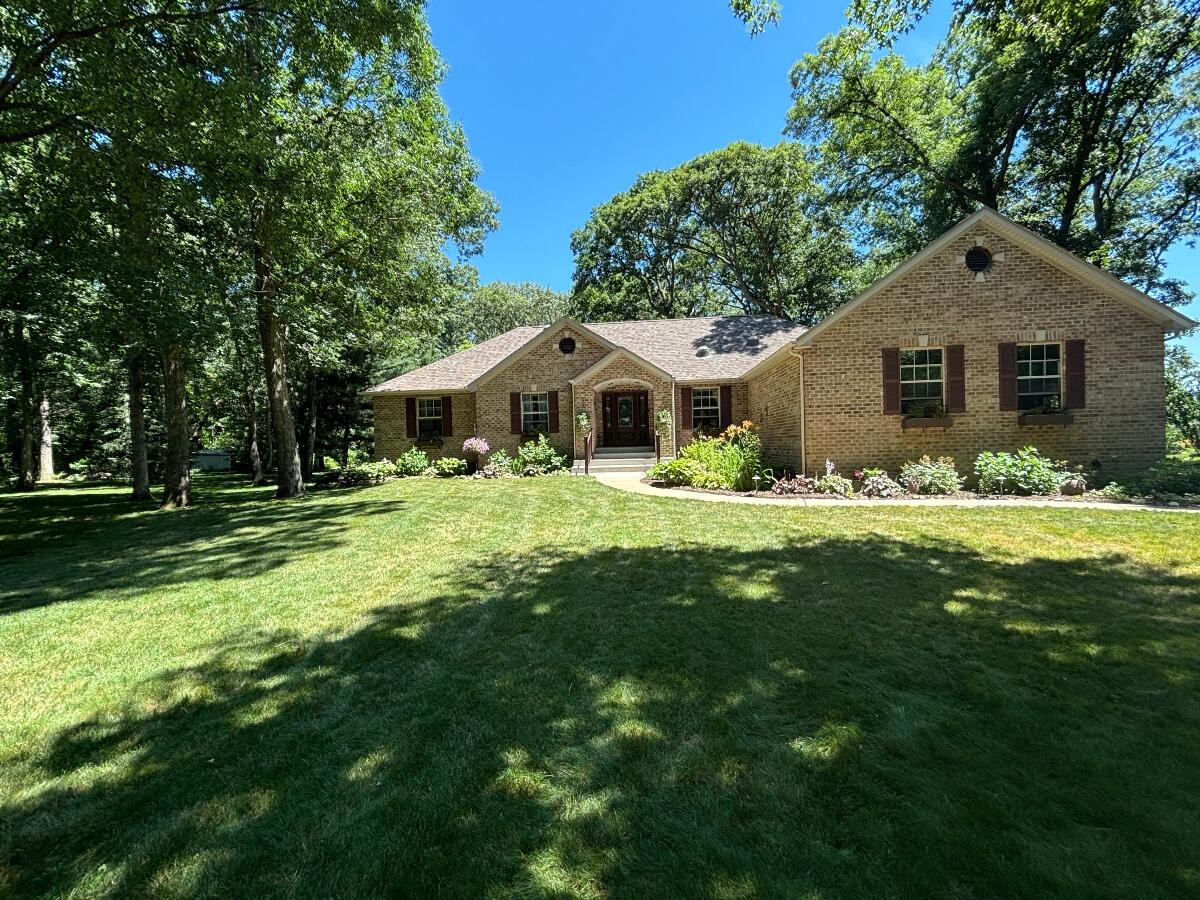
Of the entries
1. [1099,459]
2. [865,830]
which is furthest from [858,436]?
[865,830]

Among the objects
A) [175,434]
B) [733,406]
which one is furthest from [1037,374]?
[175,434]

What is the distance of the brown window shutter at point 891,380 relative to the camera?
11.8 meters

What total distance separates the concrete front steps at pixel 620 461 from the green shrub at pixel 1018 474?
8.52 m

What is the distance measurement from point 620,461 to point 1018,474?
398 inches

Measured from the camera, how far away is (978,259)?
1162 centimetres

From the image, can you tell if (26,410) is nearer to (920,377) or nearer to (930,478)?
(930,478)

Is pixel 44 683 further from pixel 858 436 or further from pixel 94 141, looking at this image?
pixel 858 436

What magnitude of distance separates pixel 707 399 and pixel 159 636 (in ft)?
52.6

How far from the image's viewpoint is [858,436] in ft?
39.4

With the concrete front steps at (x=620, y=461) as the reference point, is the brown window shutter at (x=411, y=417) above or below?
above

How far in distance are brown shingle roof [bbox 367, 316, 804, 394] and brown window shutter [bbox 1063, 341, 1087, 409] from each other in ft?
25.3

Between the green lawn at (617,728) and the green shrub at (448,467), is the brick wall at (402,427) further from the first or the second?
the green lawn at (617,728)

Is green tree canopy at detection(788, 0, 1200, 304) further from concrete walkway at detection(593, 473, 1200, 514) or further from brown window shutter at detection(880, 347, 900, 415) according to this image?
concrete walkway at detection(593, 473, 1200, 514)

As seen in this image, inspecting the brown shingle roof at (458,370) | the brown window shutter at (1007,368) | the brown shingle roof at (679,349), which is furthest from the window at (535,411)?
the brown window shutter at (1007,368)
